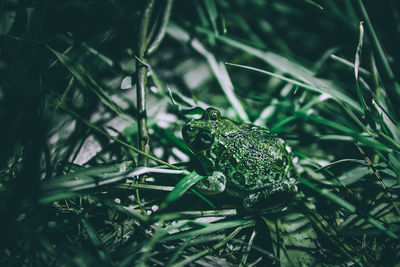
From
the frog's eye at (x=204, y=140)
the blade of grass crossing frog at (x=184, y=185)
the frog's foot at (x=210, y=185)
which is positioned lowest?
the frog's foot at (x=210, y=185)

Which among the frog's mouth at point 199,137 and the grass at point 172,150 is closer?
the grass at point 172,150

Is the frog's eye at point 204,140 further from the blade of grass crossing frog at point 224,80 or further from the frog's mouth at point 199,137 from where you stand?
the blade of grass crossing frog at point 224,80

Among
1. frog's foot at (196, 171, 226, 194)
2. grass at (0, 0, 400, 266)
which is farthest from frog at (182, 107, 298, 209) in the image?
grass at (0, 0, 400, 266)

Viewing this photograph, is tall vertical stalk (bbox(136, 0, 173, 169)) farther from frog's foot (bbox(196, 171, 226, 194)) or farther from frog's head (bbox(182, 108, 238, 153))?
frog's foot (bbox(196, 171, 226, 194))

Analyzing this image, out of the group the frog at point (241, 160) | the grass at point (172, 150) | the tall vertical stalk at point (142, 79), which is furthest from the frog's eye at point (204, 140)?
the tall vertical stalk at point (142, 79)

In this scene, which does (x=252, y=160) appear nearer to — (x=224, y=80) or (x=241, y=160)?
(x=241, y=160)

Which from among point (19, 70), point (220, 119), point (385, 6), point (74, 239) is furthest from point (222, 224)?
point (385, 6)

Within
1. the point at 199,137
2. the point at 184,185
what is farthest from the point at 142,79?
the point at 184,185

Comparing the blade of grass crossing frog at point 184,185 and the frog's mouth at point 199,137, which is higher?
the frog's mouth at point 199,137
